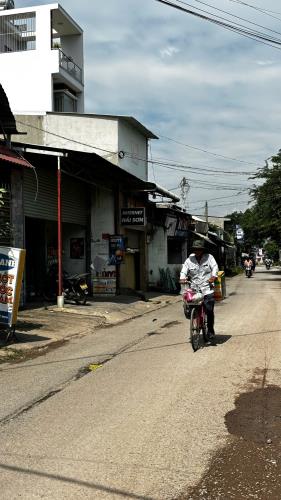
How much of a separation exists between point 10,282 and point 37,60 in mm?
29927

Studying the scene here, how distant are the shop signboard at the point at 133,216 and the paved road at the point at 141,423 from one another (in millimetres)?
11910

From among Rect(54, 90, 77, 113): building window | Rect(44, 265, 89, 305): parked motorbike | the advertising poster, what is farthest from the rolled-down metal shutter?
Rect(54, 90, 77, 113): building window

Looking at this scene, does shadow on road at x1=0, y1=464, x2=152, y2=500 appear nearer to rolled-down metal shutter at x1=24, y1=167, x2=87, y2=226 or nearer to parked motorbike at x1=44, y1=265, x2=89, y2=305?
rolled-down metal shutter at x1=24, y1=167, x2=87, y2=226

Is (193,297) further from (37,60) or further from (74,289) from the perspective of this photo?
(37,60)

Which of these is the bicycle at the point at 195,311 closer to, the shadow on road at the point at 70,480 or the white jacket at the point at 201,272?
the white jacket at the point at 201,272

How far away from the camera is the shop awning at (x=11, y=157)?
12009mm

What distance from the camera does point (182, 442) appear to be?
4633 mm

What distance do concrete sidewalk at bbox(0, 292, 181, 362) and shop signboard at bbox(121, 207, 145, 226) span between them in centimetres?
317

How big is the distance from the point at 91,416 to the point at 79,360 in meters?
3.10

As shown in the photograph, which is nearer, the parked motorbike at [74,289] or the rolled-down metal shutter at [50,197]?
the rolled-down metal shutter at [50,197]

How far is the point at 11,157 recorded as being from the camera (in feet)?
41.0

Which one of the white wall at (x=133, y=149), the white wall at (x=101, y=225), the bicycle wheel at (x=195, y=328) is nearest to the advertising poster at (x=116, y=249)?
the white wall at (x=101, y=225)

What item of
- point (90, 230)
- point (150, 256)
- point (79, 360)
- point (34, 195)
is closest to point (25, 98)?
point (150, 256)

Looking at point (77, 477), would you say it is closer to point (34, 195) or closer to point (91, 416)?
point (91, 416)
